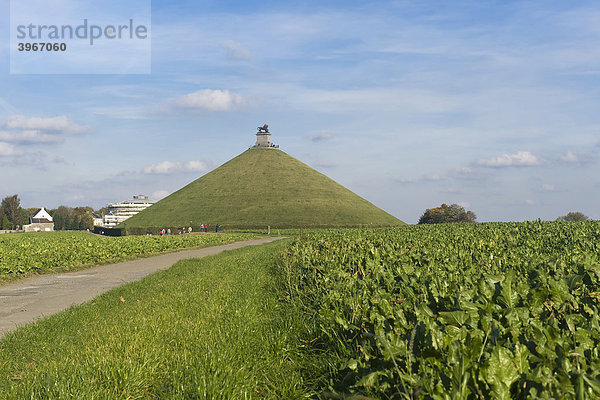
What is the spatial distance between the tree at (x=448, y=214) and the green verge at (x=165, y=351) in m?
103

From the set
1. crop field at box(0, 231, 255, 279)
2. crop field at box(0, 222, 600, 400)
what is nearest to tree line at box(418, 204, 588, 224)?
crop field at box(0, 231, 255, 279)

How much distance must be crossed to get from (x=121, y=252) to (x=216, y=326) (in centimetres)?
2268

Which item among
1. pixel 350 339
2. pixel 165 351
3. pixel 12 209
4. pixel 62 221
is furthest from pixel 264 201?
pixel 350 339

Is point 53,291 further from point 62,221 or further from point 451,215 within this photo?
point 62,221

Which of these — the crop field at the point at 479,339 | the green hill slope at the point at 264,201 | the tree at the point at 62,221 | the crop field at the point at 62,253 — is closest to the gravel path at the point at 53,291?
the crop field at the point at 62,253

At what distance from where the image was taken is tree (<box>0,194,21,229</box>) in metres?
144

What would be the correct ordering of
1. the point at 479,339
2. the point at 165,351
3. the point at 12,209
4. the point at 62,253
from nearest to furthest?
1. the point at 479,339
2. the point at 165,351
3. the point at 62,253
4. the point at 12,209

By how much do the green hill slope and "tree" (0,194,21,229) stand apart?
40.4 metres

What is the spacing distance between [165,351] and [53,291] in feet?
35.3

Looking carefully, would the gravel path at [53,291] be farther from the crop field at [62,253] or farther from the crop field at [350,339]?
the crop field at [350,339]

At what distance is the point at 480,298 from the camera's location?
403 cm

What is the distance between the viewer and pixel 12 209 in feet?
477

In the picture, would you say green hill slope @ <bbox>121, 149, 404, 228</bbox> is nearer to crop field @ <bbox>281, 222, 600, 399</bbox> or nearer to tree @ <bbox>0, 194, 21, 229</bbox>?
tree @ <bbox>0, 194, 21, 229</bbox>

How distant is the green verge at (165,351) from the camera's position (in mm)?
5465
